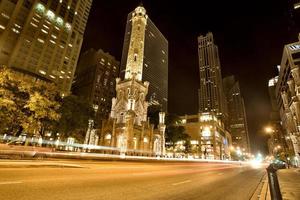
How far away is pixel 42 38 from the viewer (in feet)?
300

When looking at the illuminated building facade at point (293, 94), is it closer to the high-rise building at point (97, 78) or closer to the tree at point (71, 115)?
the tree at point (71, 115)

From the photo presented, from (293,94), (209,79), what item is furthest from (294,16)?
(209,79)

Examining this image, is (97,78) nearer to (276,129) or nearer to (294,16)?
(294,16)

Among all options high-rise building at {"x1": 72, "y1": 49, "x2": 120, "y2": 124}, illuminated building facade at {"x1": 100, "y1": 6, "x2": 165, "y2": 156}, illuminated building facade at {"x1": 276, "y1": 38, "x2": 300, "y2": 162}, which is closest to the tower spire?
illuminated building facade at {"x1": 100, "y1": 6, "x2": 165, "y2": 156}

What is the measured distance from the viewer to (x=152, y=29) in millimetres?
133000

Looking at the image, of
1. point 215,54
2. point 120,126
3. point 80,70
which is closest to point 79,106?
point 120,126

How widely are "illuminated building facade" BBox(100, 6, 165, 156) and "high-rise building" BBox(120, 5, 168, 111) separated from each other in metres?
45.0

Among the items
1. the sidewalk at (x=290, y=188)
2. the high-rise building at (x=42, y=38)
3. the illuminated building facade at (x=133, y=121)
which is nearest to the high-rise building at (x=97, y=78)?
the high-rise building at (x=42, y=38)

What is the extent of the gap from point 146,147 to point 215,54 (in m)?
151

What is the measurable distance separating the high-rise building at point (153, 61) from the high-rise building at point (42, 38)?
30.3 meters

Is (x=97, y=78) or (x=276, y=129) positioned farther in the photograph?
(x=97, y=78)

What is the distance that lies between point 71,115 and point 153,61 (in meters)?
97.3

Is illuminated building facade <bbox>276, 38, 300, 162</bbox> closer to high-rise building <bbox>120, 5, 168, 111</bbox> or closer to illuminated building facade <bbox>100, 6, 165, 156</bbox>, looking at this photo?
illuminated building facade <bbox>100, 6, 165, 156</bbox>

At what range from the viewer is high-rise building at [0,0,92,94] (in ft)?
265
